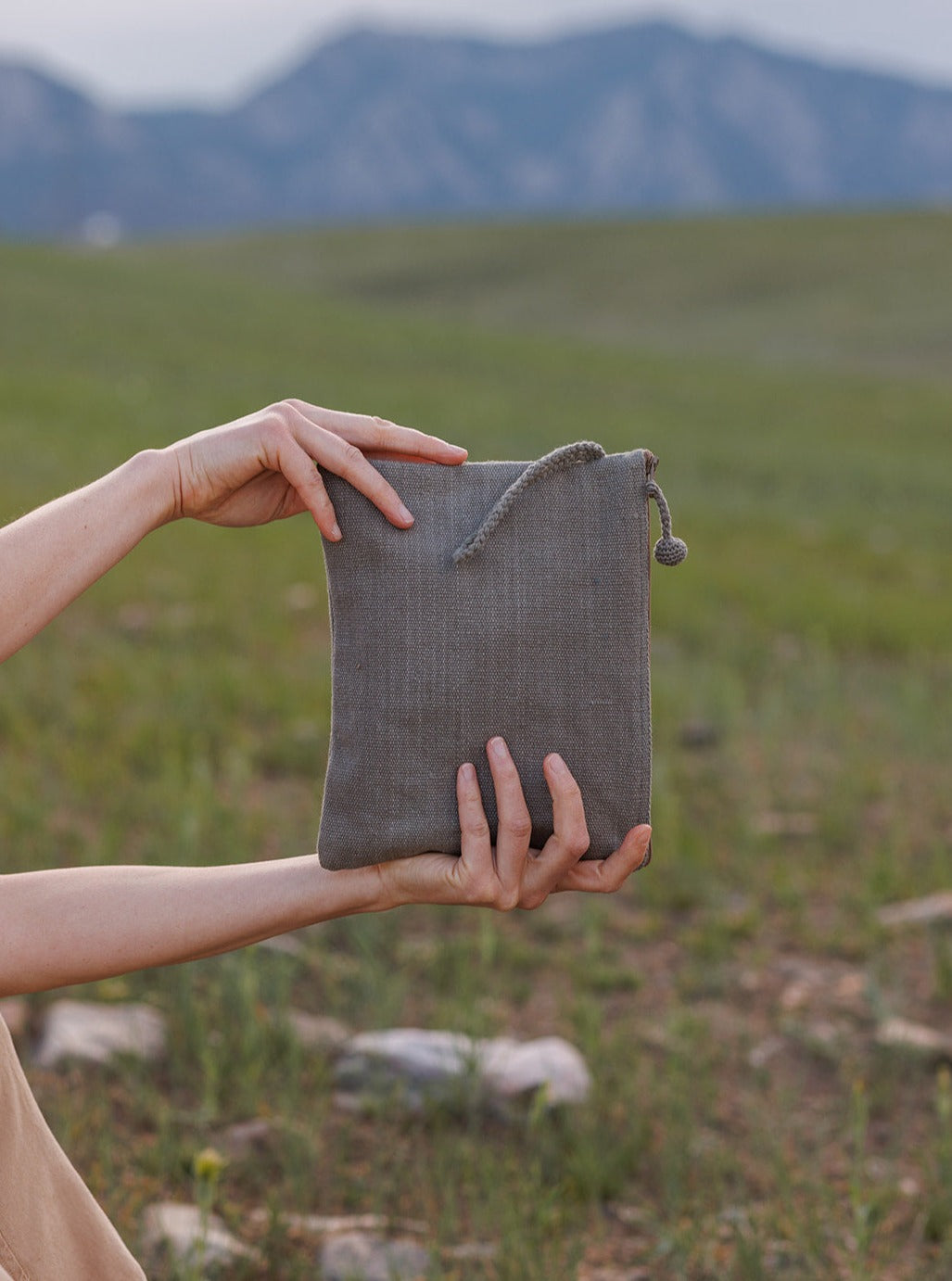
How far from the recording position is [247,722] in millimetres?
4145

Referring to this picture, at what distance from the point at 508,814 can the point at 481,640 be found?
7.3 inches

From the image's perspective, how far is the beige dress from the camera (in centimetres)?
123

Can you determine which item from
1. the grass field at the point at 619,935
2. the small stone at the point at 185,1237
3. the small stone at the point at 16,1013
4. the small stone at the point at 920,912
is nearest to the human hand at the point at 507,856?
the grass field at the point at 619,935

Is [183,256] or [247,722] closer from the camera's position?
[247,722]

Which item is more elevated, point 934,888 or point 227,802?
point 227,802

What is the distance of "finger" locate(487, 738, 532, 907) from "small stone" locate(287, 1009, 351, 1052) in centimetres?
122

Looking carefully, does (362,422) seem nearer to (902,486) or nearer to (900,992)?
(900,992)

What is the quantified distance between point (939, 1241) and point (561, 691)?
1.27 meters

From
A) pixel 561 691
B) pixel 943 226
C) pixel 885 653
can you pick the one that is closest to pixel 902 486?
Result: pixel 885 653

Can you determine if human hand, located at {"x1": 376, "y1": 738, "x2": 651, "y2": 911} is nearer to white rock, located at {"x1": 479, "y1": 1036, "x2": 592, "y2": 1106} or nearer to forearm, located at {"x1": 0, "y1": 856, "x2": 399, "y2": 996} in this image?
forearm, located at {"x1": 0, "y1": 856, "x2": 399, "y2": 996}

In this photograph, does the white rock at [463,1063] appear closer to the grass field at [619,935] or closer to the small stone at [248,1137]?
the grass field at [619,935]

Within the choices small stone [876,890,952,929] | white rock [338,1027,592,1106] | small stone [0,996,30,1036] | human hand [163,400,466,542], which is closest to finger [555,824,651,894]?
human hand [163,400,466,542]

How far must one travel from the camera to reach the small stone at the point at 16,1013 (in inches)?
102

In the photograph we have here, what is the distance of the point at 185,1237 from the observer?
1.96 metres
